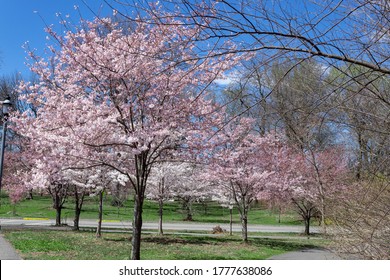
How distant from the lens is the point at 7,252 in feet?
33.1

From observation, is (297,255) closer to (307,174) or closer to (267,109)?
(307,174)

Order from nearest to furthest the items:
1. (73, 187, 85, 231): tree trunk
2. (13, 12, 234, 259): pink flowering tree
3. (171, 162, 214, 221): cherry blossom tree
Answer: (13, 12, 234, 259): pink flowering tree < (73, 187, 85, 231): tree trunk < (171, 162, 214, 221): cherry blossom tree

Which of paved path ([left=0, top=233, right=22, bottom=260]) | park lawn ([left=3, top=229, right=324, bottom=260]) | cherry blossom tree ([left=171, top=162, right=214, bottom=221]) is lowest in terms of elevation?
park lawn ([left=3, top=229, right=324, bottom=260])

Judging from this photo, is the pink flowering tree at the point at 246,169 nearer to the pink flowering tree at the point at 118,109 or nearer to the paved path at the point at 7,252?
the pink flowering tree at the point at 118,109

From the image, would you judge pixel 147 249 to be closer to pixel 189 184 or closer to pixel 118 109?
pixel 118 109

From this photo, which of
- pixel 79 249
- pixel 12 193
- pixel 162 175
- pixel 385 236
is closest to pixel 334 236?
pixel 385 236

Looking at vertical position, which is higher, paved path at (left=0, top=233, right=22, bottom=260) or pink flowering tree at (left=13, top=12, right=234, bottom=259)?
pink flowering tree at (left=13, top=12, right=234, bottom=259)

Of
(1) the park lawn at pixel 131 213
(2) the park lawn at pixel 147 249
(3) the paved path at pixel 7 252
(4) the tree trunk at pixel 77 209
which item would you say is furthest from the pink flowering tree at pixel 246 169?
(1) the park lawn at pixel 131 213

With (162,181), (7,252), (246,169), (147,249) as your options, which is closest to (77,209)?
(162,181)

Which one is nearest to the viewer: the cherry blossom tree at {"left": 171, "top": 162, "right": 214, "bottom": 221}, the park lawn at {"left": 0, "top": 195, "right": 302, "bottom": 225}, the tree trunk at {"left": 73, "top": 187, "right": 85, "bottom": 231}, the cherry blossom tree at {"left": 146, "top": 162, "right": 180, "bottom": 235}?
the tree trunk at {"left": 73, "top": 187, "right": 85, "bottom": 231}

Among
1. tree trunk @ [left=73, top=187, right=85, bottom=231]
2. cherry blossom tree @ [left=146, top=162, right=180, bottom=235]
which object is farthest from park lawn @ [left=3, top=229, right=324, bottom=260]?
cherry blossom tree @ [left=146, top=162, right=180, bottom=235]

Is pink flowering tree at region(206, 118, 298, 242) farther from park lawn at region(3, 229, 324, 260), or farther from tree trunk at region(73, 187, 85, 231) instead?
tree trunk at region(73, 187, 85, 231)

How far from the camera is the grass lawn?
29.3 meters

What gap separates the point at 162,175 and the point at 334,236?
14201 millimetres
